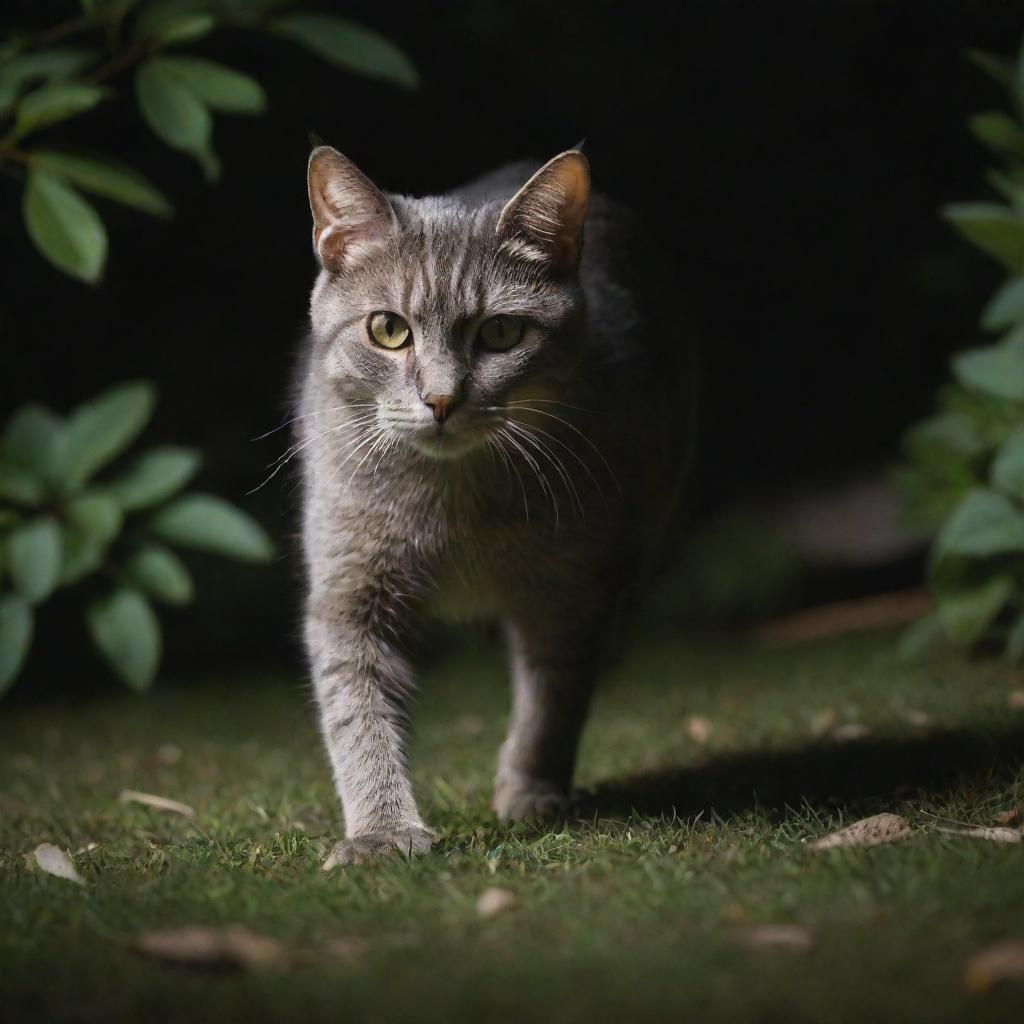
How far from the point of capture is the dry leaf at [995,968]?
1543mm

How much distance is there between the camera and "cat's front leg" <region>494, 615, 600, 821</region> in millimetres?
2801

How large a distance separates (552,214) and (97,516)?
1491 mm

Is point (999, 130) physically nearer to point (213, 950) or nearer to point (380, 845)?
point (380, 845)

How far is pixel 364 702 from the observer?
8.49 feet

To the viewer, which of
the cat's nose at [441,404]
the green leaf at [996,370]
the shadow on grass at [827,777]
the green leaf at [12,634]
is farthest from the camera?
the green leaf at [996,370]

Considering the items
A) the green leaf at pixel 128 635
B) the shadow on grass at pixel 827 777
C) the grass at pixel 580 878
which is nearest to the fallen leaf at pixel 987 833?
the grass at pixel 580 878

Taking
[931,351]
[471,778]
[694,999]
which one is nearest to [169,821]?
[471,778]

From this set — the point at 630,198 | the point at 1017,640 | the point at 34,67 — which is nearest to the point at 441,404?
the point at 34,67

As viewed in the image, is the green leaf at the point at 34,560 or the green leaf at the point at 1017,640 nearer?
the green leaf at the point at 34,560

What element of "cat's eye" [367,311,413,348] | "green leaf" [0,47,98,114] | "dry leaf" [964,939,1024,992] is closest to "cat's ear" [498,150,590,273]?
"cat's eye" [367,311,413,348]

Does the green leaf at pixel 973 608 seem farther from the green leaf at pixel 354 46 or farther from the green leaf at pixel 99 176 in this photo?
the green leaf at pixel 99 176

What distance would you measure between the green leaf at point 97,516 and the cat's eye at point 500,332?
131cm

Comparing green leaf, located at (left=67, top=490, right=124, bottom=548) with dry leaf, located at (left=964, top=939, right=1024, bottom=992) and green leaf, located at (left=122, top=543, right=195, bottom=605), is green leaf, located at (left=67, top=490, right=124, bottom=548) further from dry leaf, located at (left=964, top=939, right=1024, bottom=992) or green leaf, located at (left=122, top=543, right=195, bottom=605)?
dry leaf, located at (left=964, top=939, right=1024, bottom=992)

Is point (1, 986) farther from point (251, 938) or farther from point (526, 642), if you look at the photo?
point (526, 642)
